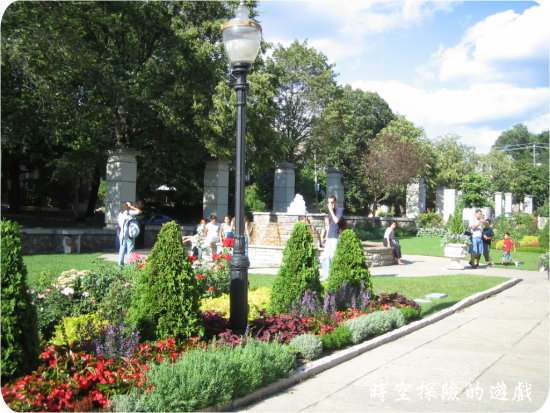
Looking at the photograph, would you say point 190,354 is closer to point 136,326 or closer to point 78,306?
point 136,326

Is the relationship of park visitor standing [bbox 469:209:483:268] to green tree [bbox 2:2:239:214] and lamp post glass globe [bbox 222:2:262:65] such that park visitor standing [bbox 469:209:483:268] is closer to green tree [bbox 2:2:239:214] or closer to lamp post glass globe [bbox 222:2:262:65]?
lamp post glass globe [bbox 222:2:262:65]

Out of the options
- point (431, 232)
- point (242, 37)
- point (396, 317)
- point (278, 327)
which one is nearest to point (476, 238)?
point (396, 317)

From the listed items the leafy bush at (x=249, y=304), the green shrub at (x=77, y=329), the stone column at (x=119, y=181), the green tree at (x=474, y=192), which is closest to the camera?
the green shrub at (x=77, y=329)

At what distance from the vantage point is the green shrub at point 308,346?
20.2 ft

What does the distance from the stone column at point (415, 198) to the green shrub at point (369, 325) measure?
33.2 metres

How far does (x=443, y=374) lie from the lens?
5844 mm

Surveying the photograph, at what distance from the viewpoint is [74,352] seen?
16.0 feet

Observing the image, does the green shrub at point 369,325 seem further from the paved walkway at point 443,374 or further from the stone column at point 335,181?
the stone column at point 335,181

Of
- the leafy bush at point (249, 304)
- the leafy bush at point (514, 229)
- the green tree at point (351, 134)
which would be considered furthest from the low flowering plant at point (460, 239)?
the green tree at point (351, 134)

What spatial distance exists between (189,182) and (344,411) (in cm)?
2527

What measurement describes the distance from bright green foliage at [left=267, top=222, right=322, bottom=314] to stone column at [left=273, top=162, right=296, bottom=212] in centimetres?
1897

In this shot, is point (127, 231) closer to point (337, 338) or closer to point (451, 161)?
point (337, 338)

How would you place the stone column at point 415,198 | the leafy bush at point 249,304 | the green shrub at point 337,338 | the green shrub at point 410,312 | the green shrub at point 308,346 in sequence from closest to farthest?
the green shrub at point 308,346 → the green shrub at point 337,338 → the leafy bush at point 249,304 → the green shrub at point 410,312 → the stone column at point 415,198

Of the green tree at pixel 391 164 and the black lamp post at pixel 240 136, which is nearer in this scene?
the black lamp post at pixel 240 136
